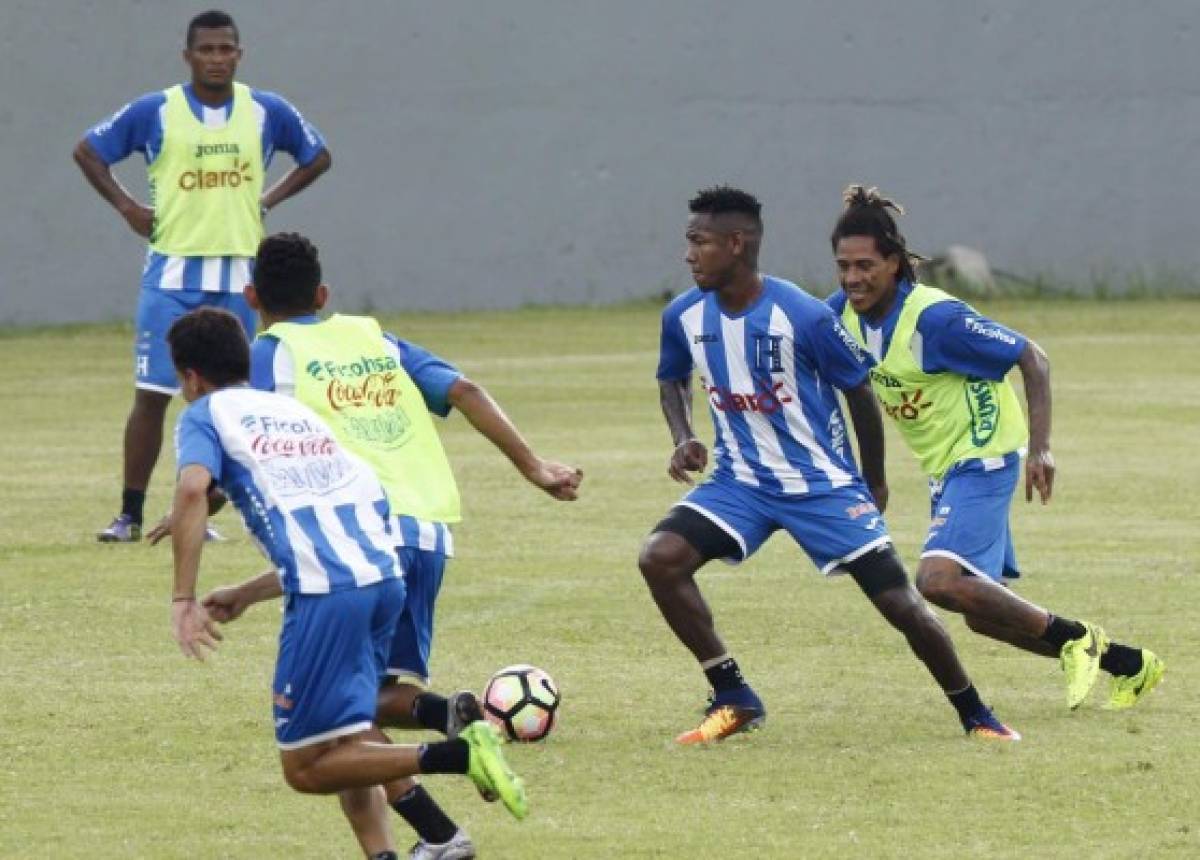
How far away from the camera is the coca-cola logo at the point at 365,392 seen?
703cm

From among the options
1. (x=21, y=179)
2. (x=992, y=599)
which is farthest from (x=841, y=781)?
(x=21, y=179)

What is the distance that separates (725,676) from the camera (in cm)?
848

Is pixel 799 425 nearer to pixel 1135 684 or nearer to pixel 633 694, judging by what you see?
pixel 633 694

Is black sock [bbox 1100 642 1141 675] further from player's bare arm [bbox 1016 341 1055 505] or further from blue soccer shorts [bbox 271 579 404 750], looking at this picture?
blue soccer shorts [bbox 271 579 404 750]

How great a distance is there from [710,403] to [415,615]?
75.4 inches

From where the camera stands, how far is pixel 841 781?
7.66m

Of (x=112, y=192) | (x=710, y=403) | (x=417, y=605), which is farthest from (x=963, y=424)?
(x=112, y=192)

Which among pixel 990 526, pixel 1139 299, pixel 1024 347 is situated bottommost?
pixel 1139 299

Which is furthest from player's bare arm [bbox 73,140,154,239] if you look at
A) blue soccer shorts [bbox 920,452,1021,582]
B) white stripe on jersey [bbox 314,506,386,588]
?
white stripe on jersey [bbox 314,506,386,588]

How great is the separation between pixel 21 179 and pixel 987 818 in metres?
20.7

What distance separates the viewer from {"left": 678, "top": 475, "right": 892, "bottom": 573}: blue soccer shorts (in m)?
8.53

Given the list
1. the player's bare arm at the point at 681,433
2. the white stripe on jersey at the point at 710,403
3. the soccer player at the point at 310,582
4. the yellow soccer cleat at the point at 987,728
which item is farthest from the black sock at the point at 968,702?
the soccer player at the point at 310,582

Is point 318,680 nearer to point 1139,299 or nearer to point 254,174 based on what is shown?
point 254,174

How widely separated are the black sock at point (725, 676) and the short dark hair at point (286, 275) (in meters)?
2.07
